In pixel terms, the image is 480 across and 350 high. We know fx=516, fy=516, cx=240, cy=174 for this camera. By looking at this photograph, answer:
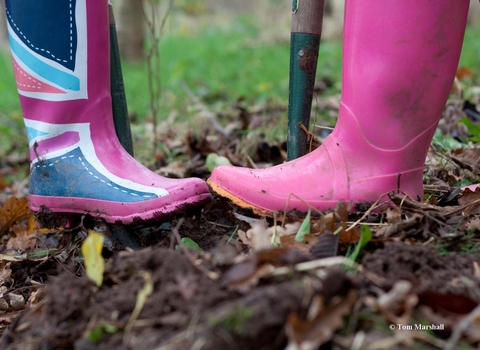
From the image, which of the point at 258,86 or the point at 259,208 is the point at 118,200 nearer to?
the point at 259,208

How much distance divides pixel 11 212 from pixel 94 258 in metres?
0.99

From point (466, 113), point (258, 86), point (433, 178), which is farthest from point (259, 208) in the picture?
point (258, 86)

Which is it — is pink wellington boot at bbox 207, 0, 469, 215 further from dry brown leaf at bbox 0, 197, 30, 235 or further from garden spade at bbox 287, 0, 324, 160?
dry brown leaf at bbox 0, 197, 30, 235

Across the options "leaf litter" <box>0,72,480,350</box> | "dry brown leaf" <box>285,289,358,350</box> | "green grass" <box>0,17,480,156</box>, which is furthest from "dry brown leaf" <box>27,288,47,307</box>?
"green grass" <box>0,17,480,156</box>

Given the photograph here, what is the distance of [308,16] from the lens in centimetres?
141

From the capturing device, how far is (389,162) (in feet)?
4.23

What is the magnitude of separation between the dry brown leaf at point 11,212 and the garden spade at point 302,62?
3.15ft

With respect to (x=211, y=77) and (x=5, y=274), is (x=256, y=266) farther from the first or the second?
(x=211, y=77)

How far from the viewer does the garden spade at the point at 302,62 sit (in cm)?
141

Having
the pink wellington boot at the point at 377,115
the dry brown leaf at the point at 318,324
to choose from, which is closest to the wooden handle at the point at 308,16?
the pink wellington boot at the point at 377,115

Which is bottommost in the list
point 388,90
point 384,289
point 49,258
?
point 49,258

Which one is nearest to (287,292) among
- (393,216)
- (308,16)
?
(393,216)

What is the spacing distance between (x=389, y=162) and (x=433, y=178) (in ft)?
1.54

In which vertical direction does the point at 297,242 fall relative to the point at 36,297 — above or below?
above
